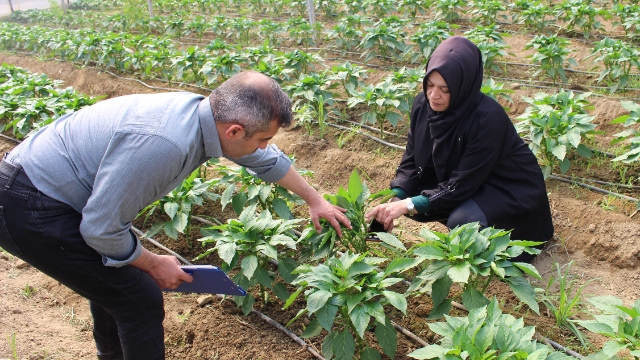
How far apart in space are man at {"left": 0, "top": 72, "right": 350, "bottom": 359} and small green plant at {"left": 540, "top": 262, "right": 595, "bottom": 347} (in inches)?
59.4

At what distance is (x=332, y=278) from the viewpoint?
209cm

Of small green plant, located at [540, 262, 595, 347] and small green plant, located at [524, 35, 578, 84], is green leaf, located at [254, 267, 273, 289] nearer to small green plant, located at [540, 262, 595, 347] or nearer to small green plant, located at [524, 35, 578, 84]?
small green plant, located at [540, 262, 595, 347]

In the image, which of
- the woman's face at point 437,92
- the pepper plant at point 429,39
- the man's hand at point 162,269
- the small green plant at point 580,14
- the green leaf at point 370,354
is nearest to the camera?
the man's hand at point 162,269

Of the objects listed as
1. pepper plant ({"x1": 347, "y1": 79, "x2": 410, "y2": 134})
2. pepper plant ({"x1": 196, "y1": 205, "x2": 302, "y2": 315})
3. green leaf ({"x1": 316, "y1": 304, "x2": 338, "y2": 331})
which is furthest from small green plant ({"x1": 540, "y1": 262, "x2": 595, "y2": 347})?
pepper plant ({"x1": 347, "y1": 79, "x2": 410, "y2": 134})

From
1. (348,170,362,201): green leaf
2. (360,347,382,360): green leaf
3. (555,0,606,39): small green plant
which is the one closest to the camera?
(360,347,382,360): green leaf

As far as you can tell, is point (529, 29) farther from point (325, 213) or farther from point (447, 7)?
point (325, 213)

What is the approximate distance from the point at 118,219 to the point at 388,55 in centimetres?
546

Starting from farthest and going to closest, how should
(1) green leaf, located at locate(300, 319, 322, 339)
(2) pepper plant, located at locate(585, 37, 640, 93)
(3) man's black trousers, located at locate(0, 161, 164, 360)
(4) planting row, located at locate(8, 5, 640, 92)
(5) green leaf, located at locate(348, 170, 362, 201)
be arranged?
1. (4) planting row, located at locate(8, 5, 640, 92)
2. (2) pepper plant, located at locate(585, 37, 640, 93)
3. (5) green leaf, located at locate(348, 170, 362, 201)
4. (1) green leaf, located at locate(300, 319, 322, 339)
5. (3) man's black trousers, located at locate(0, 161, 164, 360)

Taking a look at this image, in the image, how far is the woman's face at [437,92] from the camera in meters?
2.69

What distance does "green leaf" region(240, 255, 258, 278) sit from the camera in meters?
2.37

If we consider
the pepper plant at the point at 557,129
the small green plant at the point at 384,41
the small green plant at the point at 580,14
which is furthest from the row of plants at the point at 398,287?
the small green plant at the point at 580,14

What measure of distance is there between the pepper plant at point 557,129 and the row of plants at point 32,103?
327 centimetres

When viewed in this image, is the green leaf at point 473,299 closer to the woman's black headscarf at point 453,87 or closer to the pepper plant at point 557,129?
the woman's black headscarf at point 453,87

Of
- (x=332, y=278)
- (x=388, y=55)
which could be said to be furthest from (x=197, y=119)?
(x=388, y=55)
